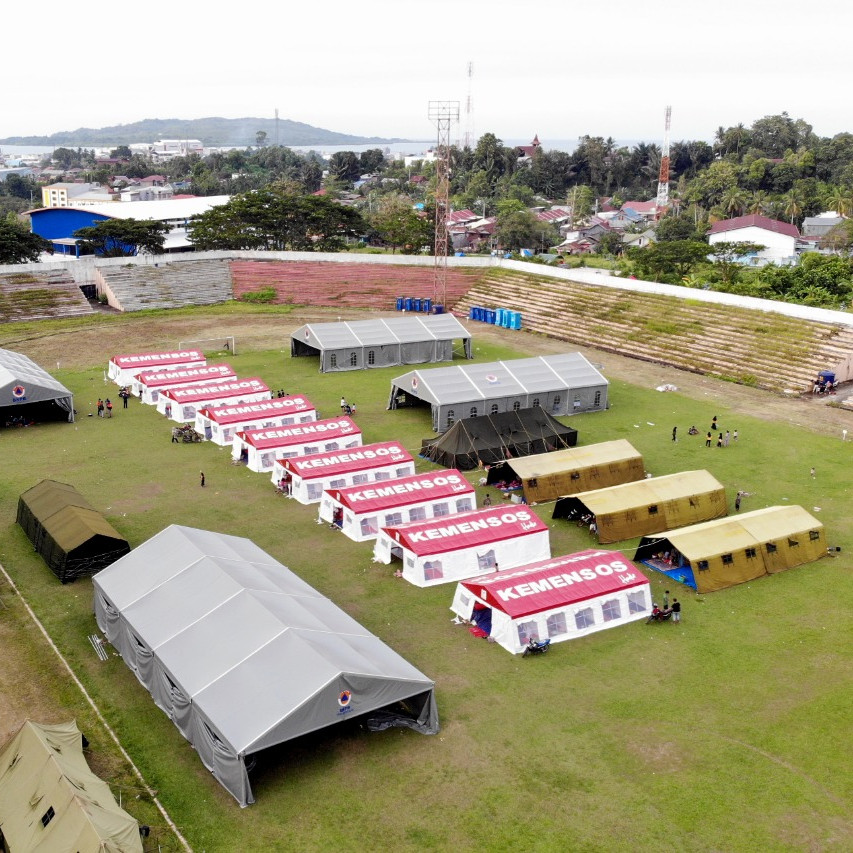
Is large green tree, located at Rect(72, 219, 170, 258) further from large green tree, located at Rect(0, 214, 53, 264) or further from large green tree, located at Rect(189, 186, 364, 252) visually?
large green tree, located at Rect(0, 214, 53, 264)

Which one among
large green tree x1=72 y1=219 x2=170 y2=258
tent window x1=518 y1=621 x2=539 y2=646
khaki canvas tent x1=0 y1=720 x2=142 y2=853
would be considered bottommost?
tent window x1=518 y1=621 x2=539 y2=646

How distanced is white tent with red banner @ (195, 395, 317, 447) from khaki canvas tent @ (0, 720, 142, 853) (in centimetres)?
2492

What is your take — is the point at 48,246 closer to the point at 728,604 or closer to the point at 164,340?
the point at 164,340

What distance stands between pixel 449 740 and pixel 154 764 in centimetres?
742

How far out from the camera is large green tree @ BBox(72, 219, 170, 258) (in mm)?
89625

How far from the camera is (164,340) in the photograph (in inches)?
2689

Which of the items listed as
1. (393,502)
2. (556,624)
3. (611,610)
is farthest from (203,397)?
(611,610)

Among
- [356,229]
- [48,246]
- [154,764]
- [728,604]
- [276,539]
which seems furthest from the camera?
[356,229]

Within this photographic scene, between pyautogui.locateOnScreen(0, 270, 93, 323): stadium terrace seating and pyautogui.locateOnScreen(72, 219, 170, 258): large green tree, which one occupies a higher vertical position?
pyautogui.locateOnScreen(72, 219, 170, 258): large green tree

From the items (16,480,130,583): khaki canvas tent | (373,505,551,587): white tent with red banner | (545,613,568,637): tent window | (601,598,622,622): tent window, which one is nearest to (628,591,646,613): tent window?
(601,598,622,622): tent window

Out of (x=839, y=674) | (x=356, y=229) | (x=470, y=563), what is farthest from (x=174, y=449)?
(x=356, y=229)

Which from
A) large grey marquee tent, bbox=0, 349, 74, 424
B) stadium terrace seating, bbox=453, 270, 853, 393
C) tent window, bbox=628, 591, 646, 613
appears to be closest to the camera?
tent window, bbox=628, 591, 646, 613

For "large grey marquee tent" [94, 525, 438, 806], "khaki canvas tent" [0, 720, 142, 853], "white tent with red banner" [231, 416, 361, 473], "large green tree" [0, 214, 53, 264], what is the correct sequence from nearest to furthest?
"khaki canvas tent" [0, 720, 142, 853] < "large grey marquee tent" [94, 525, 438, 806] < "white tent with red banner" [231, 416, 361, 473] < "large green tree" [0, 214, 53, 264]

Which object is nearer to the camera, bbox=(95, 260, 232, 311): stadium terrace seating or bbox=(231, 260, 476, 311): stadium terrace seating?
bbox=(95, 260, 232, 311): stadium terrace seating
